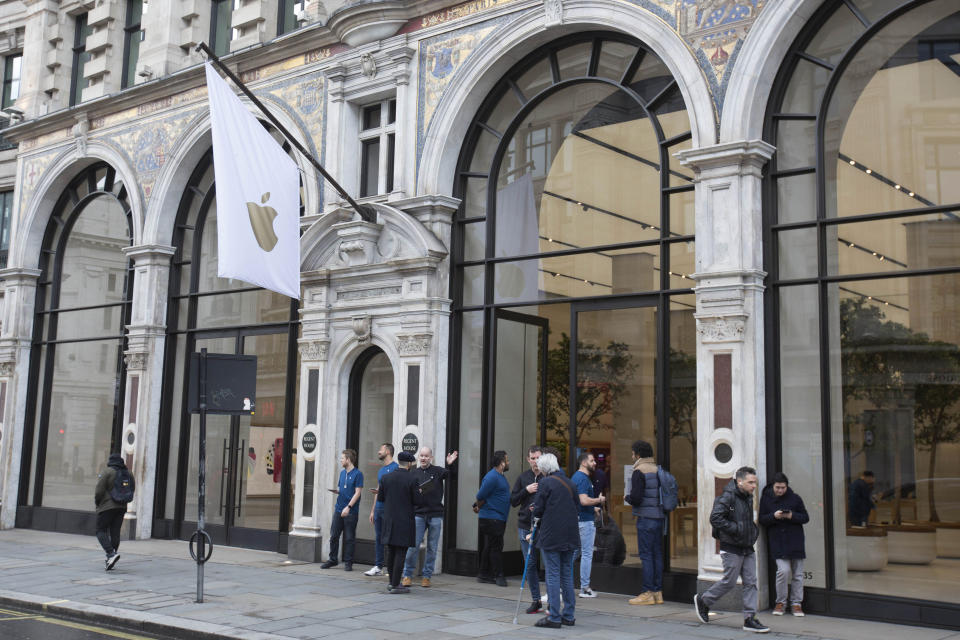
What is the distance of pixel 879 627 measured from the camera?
34.2 ft

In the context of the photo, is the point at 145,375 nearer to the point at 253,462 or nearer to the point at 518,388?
the point at 253,462

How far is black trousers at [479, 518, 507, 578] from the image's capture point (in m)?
13.4

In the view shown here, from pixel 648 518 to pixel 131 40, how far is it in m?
16.6

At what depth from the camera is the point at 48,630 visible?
34.4ft

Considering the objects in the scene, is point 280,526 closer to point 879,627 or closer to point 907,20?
point 879,627

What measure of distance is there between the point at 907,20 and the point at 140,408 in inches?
597

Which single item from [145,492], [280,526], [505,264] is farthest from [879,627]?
[145,492]

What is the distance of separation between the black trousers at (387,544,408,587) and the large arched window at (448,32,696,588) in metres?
2.05

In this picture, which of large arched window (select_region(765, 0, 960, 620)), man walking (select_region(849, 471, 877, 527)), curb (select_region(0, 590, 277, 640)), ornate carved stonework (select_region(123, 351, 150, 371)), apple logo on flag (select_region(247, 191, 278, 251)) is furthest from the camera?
ornate carved stonework (select_region(123, 351, 150, 371))

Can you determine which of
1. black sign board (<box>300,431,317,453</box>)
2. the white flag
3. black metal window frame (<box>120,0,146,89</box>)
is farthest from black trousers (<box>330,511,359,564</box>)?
black metal window frame (<box>120,0,146,89</box>)

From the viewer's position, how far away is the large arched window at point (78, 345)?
20812mm

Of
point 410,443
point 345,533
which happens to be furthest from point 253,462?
point 410,443

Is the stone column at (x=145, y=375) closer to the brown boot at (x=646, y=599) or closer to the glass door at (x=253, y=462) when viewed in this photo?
the glass door at (x=253, y=462)

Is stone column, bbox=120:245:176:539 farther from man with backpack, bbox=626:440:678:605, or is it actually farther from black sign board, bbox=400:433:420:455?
man with backpack, bbox=626:440:678:605
